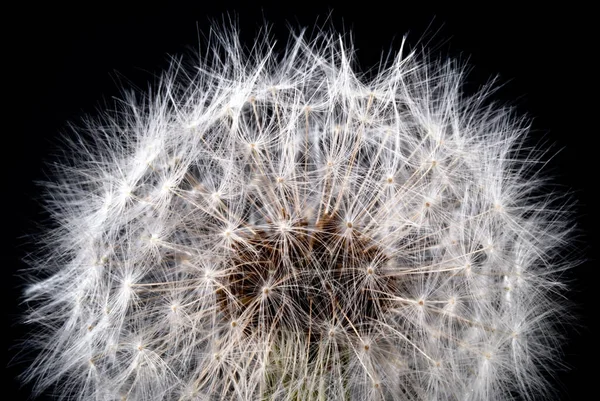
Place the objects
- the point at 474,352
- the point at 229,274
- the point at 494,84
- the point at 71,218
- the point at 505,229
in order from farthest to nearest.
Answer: the point at 494,84, the point at 71,218, the point at 505,229, the point at 474,352, the point at 229,274

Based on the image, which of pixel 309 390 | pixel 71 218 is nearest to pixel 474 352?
pixel 309 390

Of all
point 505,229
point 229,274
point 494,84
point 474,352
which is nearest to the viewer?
point 229,274

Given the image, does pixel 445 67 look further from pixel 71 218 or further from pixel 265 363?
pixel 71 218

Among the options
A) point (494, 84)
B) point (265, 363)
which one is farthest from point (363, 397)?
point (494, 84)

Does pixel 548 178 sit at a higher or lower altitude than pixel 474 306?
higher

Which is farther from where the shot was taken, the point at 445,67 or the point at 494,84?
the point at 494,84

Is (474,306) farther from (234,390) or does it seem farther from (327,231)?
(234,390)

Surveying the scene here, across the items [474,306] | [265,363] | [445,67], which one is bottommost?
[265,363]
